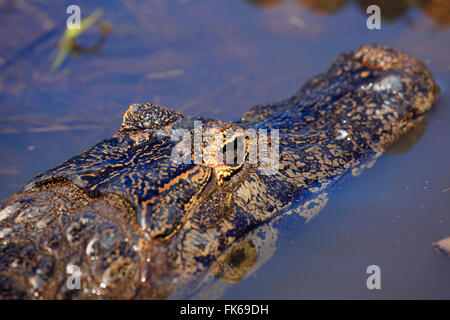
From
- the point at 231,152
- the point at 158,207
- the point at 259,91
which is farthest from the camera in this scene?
the point at 259,91

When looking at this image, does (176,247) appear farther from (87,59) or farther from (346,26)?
(346,26)

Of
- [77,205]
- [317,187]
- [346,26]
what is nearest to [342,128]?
[317,187]

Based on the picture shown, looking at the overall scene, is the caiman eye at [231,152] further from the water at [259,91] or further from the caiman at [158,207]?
the water at [259,91]

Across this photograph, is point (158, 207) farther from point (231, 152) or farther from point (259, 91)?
point (259, 91)

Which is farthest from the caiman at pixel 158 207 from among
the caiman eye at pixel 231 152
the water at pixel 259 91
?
the water at pixel 259 91

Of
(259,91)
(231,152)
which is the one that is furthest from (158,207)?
(259,91)

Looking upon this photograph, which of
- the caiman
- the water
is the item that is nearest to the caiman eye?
the caiman
